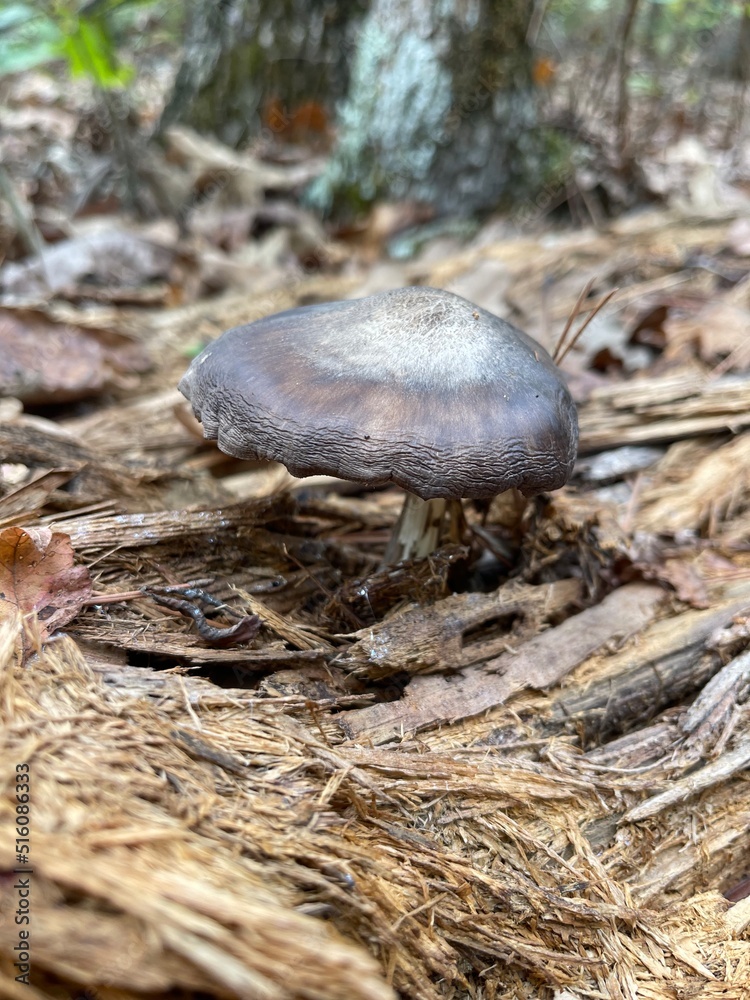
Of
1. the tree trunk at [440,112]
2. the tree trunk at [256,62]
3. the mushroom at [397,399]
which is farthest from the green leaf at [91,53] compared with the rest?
the mushroom at [397,399]

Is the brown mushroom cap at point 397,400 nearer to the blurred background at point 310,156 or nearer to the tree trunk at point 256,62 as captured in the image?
the blurred background at point 310,156

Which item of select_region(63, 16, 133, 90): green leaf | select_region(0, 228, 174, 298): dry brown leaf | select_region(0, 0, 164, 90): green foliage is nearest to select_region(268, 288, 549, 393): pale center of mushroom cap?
select_region(0, 228, 174, 298): dry brown leaf

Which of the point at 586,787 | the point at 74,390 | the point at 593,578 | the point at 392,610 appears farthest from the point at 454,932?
the point at 74,390

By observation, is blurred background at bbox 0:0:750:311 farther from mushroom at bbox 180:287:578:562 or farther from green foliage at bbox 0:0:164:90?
mushroom at bbox 180:287:578:562

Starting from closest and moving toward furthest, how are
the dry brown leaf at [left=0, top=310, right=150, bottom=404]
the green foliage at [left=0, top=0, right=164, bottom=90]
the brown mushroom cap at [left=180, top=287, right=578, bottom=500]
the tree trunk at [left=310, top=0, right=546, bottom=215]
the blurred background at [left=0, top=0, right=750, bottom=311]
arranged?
the brown mushroom cap at [left=180, top=287, right=578, bottom=500], the dry brown leaf at [left=0, top=310, right=150, bottom=404], the green foliage at [left=0, top=0, right=164, bottom=90], the blurred background at [left=0, top=0, right=750, bottom=311], the tree trunk at [left=310, top=0, right=546, bottom=215]

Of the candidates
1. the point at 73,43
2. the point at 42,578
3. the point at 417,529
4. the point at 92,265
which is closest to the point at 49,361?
the point at 92,265

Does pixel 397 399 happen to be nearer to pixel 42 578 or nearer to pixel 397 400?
pixel 397 400

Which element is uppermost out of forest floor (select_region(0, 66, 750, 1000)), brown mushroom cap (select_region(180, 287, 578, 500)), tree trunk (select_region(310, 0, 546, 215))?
tree trunk (select_region(310, 0, 546, 215))
